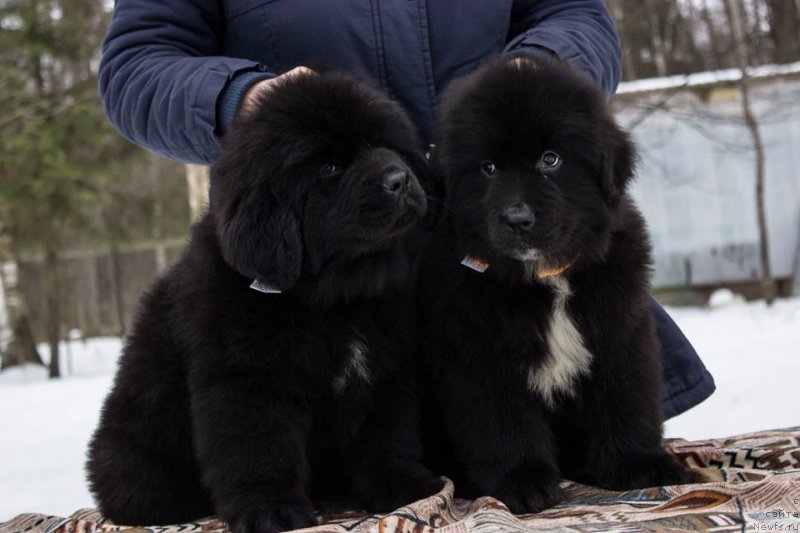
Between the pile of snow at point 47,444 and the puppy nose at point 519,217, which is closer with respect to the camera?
the puppy nose at point 519,217

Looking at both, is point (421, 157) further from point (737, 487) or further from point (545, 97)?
point (737, 487)

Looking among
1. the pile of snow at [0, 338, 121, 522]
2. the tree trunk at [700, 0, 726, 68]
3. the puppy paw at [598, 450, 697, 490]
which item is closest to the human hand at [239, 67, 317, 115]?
the puppy paw at [598, 450, 697, 490]

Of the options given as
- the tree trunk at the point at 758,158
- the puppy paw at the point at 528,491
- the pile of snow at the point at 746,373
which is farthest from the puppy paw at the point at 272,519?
the tree trunk at the point at 758,158

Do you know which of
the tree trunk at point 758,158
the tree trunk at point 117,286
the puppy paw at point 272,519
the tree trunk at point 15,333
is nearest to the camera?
the puppy paw at point 272,519

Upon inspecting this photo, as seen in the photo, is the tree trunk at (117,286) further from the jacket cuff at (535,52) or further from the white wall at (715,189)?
the jacket cuff at (535,52)

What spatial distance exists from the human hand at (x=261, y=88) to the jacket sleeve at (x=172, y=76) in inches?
1.4

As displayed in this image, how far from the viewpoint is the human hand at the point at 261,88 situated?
2.26 meters

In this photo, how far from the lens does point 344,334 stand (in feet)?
7.24

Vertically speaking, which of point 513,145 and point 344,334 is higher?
point 513,145

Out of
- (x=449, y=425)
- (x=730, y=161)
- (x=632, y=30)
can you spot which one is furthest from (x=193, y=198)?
(x=632, y=30)

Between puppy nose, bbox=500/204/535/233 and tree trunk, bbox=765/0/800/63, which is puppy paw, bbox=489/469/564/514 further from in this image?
tree trunk, bbox=765/0/800/63

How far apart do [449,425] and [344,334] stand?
16.5 inches

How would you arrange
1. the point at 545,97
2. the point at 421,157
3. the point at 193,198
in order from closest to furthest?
the point at 545,97
the point at 421,157
the point at 193,198

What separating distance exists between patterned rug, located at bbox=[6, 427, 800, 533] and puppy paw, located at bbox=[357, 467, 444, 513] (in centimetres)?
5
